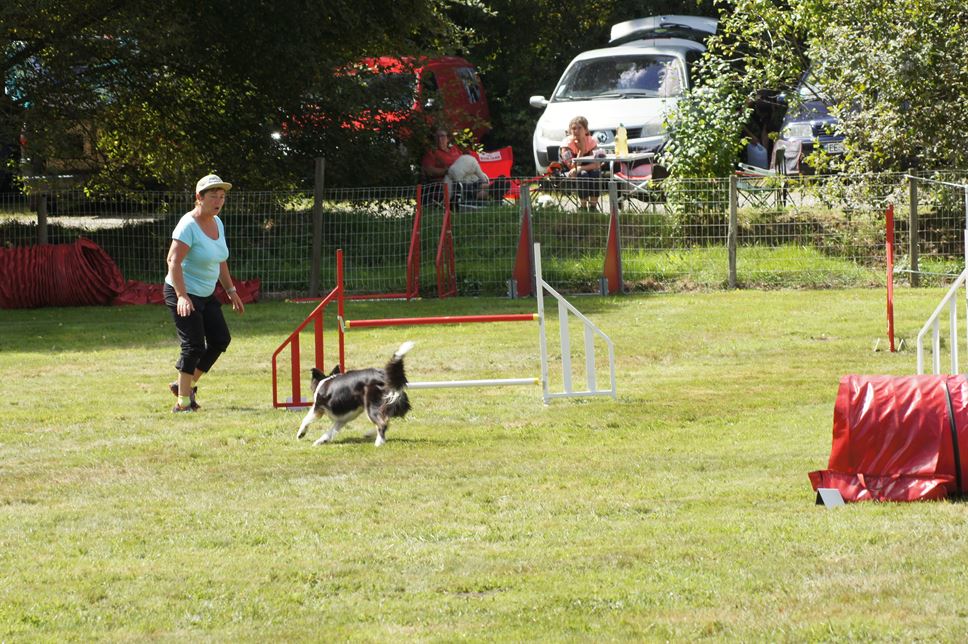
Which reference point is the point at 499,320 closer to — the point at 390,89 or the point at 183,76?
the point at 390,89

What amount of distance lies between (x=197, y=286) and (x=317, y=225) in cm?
895

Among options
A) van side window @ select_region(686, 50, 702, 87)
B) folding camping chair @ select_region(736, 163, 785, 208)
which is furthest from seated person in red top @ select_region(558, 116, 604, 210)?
van side window @ select_region(686, 50, 702, 87)

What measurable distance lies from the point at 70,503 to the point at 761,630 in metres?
3.88

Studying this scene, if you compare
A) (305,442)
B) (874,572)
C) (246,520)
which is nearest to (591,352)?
(305,442)

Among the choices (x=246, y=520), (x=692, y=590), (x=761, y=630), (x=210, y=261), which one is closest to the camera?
(x=761, y=630)

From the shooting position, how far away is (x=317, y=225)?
61.9 ft

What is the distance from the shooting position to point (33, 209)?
19125 millimetres

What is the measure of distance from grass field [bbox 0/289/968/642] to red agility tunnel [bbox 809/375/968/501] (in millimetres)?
184

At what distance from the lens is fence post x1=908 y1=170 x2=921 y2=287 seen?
17469 millimetres

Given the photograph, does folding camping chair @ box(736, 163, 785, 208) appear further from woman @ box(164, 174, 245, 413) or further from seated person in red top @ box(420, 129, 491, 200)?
woman @ box(164, 174, 245, 413)

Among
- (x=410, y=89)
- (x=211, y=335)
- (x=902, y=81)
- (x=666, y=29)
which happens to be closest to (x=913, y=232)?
(x=902, y=81)

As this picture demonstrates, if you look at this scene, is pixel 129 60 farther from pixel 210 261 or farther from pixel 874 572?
pixel 874 572

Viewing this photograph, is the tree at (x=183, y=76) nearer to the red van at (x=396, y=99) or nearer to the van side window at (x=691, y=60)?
the red van at (x=396, y=99)

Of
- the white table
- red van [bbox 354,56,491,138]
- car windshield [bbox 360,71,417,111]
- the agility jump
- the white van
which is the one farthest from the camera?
the white van
